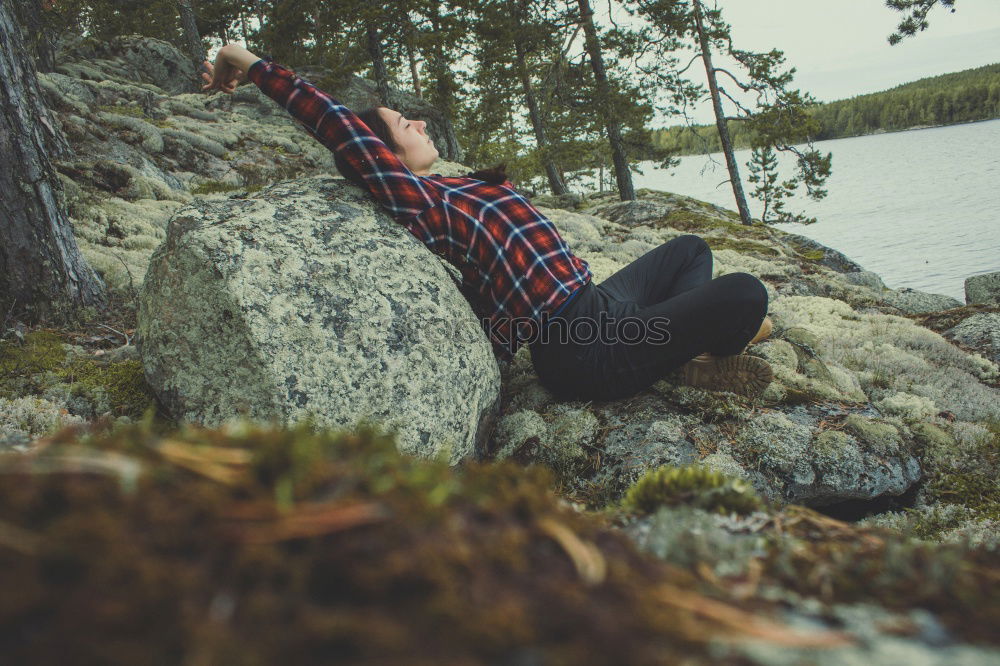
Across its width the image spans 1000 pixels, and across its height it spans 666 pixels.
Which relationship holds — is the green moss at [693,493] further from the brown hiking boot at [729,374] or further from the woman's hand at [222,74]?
the woman's hand at [222,74]

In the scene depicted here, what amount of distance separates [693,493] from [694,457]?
2296 mm

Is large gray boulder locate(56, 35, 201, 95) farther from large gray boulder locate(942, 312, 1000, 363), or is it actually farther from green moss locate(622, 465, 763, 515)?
large gray boulder locate(942, 312, 1000, 363)

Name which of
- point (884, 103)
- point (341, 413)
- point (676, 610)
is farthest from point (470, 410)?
Answer: point (884, 103)

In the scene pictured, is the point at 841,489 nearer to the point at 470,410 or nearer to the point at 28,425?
the point at 470,410

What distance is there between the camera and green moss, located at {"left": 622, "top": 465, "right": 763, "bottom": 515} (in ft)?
4.31

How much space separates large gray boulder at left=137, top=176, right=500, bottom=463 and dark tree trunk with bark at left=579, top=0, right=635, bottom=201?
14158 millimetres

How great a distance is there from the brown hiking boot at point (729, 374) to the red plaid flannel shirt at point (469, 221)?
103 centimetres

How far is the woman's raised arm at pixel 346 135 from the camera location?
3.44 m

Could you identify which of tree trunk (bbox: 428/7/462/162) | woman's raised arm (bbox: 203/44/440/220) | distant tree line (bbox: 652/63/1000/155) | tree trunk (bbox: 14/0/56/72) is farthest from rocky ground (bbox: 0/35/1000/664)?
distant tree line (bbox: 652/63/1000/155)

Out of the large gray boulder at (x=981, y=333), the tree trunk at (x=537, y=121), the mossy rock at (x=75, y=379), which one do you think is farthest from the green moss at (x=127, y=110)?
the large gray boulder at (x=981, y=333)

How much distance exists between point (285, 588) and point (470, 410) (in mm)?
2720

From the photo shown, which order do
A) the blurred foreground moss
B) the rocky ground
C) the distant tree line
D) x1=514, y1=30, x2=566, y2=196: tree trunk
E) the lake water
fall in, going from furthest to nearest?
the distant tree line
x1=514, y1=30, x2=566, y2=196: tree trunk
the lake water
the rocky ground
the blurred foreground moss

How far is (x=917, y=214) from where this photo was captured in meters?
24.4

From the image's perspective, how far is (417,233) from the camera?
3.69m
